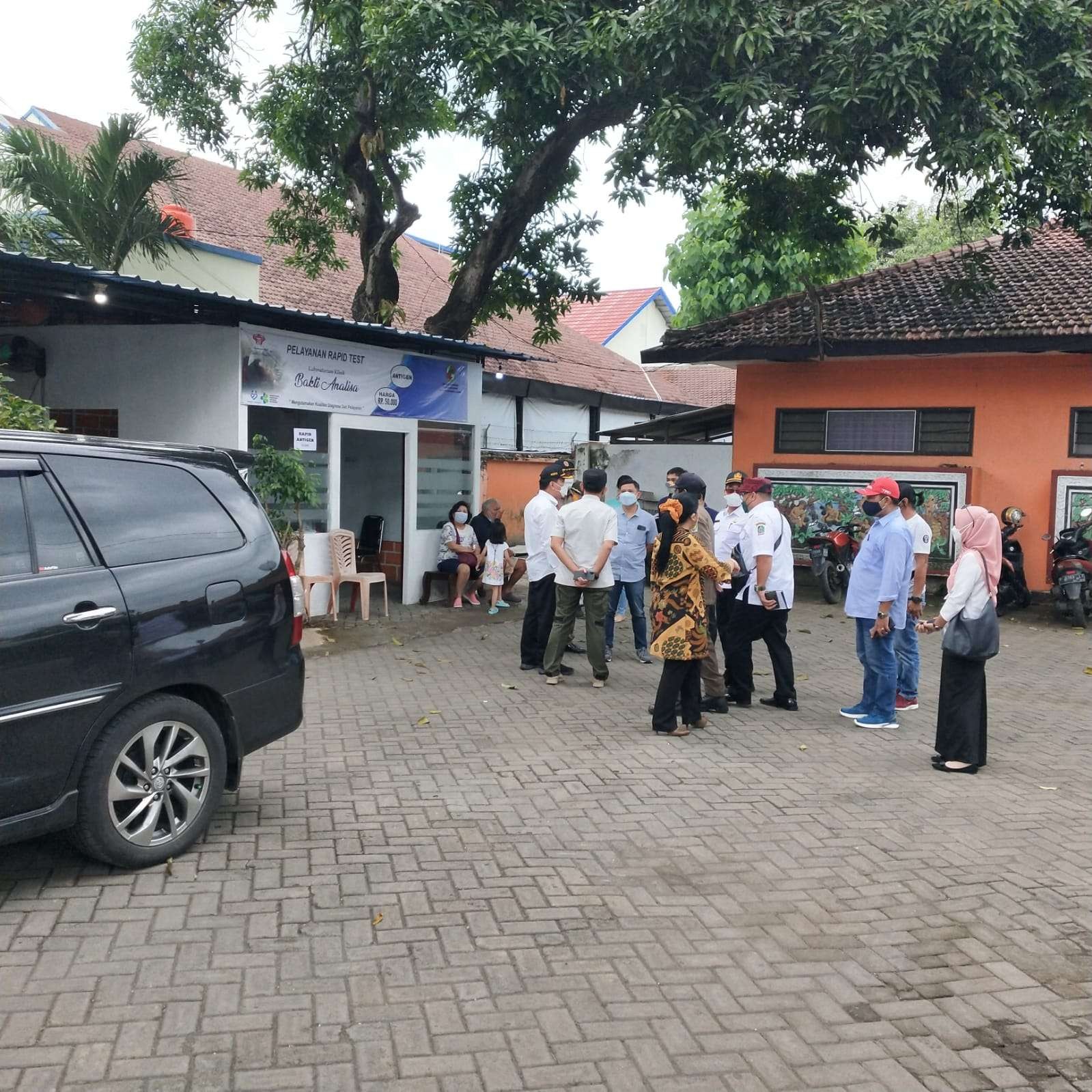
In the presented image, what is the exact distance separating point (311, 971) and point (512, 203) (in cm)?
1161

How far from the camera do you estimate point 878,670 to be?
7.86 m

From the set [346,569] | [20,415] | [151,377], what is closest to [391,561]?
[346,569]

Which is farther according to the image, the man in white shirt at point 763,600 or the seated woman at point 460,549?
the seated woman at point 460,549

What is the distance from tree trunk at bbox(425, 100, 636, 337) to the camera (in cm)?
1293

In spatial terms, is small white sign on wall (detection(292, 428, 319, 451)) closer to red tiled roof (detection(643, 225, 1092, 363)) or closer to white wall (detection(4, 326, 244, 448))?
white wall (detection(4, 326, 244, 448))

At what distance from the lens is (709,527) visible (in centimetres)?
923

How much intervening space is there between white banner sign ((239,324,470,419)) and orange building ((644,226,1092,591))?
459 centimetres

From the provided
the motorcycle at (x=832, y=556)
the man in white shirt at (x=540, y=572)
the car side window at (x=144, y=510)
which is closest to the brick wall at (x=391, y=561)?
the man in white shirt at (x=540, y=572)

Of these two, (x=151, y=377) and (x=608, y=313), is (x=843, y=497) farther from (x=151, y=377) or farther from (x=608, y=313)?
(x=608, y=313)

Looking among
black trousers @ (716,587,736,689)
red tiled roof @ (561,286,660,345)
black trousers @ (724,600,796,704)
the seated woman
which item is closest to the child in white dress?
the seated woman

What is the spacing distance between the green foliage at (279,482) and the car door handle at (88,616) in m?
6.11

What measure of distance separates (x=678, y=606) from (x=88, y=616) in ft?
13.2

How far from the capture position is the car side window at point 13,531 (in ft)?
13.9

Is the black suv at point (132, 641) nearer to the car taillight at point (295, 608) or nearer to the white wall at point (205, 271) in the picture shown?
the car taillight at point (295, 608)
